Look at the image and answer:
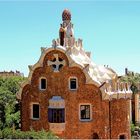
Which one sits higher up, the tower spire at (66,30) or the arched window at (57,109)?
the tower spire at (66,30)

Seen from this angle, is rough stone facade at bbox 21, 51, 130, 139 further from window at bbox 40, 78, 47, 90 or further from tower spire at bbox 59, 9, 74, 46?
tower spire at bbox 59, 9, 74, 46

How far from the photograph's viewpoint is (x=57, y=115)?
30.1m

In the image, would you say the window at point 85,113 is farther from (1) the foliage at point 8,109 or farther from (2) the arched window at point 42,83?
(1) the foliage at point 8,109

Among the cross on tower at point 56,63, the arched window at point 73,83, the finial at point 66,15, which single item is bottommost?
the arched window at point 73,83

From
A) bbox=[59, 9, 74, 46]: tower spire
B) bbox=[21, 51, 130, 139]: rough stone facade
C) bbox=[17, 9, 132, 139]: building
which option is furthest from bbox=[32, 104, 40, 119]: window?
bbox=[59, 9, 74, 46]: tower spire

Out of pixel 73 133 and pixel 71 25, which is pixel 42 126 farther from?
pixel 71 25

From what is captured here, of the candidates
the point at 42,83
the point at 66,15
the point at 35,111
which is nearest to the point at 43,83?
the point at 42,83

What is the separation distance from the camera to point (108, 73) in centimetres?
3284

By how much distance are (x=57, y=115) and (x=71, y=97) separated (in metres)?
1.69

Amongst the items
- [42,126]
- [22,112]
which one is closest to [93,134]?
[42,126]

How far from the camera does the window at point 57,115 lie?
98.7ft

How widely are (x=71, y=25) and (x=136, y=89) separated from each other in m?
20.8

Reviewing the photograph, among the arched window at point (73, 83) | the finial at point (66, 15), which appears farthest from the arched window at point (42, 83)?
the finial at point (66, 15)

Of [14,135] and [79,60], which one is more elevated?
[79,60]
